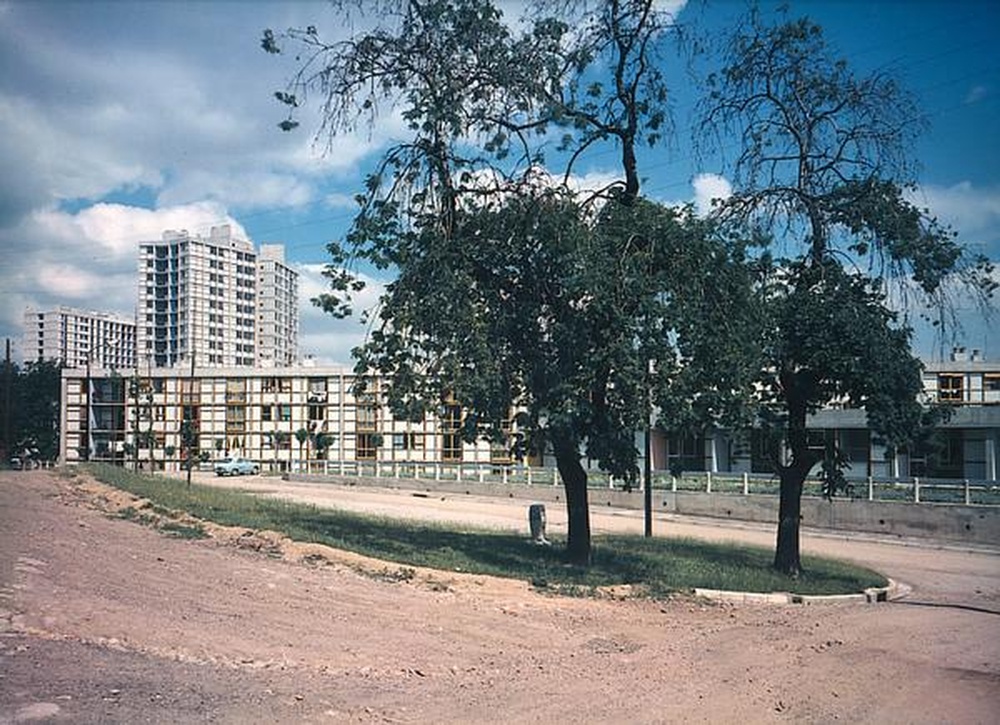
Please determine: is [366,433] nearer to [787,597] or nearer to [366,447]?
[366,447]

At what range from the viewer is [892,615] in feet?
43.9

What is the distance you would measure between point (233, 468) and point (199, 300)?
167ft

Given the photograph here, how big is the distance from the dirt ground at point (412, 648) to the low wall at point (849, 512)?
1160 centimetres

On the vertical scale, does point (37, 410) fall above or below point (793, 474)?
above

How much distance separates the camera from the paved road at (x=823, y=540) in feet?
56.7

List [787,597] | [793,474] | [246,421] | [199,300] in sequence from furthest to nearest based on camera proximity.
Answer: [199,300]
[246,421]
[793,474]
[787,597]

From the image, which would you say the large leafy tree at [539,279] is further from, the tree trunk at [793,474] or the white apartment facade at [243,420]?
the white apartment facade at [243,420]

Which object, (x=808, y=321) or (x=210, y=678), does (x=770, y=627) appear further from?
(x=210, y=678)

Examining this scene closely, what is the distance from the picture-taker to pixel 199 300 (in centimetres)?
11050

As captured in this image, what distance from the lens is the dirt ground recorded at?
7.35 m

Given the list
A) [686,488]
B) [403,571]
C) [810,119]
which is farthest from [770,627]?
[686,488]

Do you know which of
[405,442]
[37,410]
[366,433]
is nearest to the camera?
[37,410]

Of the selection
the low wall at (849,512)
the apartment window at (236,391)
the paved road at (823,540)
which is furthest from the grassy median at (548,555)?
the apartment window at (236,391)

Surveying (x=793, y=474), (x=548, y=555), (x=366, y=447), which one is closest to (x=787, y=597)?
(x=793, y=474)
